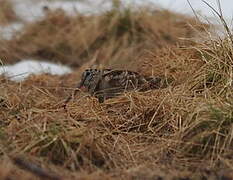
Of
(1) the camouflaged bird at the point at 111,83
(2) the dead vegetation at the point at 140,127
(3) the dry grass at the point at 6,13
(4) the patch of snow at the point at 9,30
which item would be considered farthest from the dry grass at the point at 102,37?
(1) the camouflaged bird at the point at 111,83

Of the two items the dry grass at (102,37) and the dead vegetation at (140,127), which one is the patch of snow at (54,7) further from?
the dead vegetation at (140,127)

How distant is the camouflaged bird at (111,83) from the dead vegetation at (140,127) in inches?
2.9

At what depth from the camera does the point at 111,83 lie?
2.89m

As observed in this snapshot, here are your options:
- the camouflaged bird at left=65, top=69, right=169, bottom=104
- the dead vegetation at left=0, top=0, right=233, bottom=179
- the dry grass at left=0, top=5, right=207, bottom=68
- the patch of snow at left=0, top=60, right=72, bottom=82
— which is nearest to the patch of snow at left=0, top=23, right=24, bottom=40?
the dry grass at left=0, top=5, right=207, bottom=68

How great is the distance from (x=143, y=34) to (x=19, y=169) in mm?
2421

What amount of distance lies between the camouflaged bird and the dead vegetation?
74 millimetres

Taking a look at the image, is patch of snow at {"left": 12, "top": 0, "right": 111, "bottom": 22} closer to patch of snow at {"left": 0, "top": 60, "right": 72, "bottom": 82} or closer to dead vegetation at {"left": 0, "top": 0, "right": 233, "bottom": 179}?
patch of snow at {"left": 0, "top": 60, "right": 72, "bottom": 82}

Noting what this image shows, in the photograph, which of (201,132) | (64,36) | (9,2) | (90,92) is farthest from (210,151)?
(9,2)

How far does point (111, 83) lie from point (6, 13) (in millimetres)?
A: 2141

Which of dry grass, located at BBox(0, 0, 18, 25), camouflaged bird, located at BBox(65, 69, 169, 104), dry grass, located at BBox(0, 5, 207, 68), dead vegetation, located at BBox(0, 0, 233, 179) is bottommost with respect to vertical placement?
dead vegetation, located at BBox(0, 0, 233, 179)

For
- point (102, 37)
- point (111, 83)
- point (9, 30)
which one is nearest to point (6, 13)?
point (9, 30)

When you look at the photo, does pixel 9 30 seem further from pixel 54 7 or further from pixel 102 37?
pixel 102 37

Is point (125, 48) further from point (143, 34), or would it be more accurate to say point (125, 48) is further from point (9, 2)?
point (9, 2)

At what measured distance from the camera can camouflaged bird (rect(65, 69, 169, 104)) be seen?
2861mm
